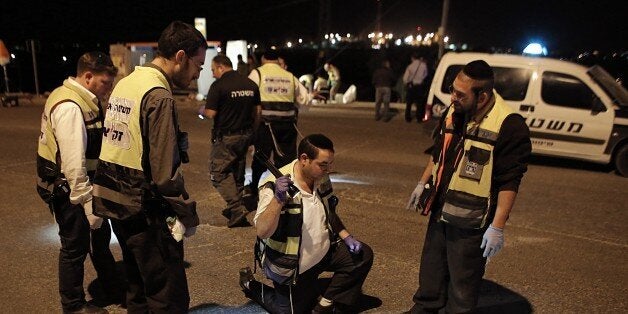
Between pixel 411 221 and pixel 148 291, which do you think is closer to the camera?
pixel 148 291

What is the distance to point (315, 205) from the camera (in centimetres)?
316

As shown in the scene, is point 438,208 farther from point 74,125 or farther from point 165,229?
point 74,125

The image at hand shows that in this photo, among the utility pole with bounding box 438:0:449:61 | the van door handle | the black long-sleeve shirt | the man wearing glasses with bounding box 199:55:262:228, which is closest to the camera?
the black long-sleeve shirt

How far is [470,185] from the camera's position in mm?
2814

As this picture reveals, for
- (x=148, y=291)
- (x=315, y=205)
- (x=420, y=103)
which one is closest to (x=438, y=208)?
(x=315, y=205)

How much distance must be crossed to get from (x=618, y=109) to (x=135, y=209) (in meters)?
8.13

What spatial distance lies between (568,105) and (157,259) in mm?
7869

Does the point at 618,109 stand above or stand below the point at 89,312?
above

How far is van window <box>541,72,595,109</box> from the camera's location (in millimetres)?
8233

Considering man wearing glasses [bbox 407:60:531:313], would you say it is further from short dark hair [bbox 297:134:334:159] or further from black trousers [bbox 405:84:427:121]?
black trousers [bbox 405:84:427:121]

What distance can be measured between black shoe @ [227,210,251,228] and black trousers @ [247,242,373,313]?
72.8 inches

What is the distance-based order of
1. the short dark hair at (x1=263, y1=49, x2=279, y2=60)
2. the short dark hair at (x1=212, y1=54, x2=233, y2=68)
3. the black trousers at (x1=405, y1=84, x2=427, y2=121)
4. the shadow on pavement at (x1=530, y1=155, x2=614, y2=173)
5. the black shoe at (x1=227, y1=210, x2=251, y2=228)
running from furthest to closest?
the black trousers at (x1=405, y1=84, x2=427, y2=121) < the shadow on pavement at (x1=530, y1=155, x2=614, y2=173) < the short dark hair at (x1=263, y1=49, x2=279, y2=60) < the short dark hair at (x1=212, y1=54, x2=233, y2=68) < the black shoe at (x1=227, y1=210, x2=251, y2=228)

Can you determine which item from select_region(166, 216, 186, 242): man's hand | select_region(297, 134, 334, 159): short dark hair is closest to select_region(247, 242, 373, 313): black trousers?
select_region(297, 134, 334, 159): short dark hair

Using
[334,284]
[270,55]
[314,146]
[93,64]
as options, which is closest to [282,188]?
[314,146]
